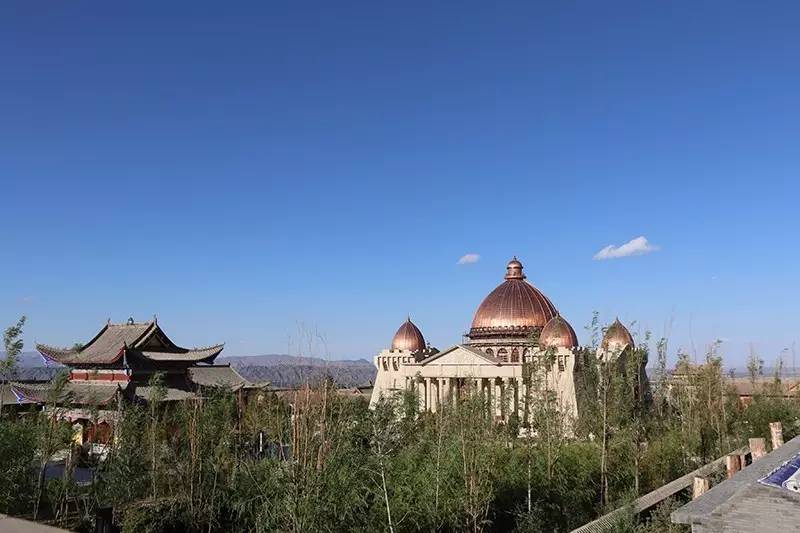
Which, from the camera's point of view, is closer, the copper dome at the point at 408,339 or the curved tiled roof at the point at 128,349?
the curved tiled roof at the point at 128,349

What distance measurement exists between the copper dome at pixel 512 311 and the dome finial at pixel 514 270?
0.53 metres

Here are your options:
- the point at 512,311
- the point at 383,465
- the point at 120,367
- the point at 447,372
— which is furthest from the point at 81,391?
the point at 512,311

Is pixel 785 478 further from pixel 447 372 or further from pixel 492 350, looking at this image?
pixel 492 350

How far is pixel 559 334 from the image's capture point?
29.3 meters

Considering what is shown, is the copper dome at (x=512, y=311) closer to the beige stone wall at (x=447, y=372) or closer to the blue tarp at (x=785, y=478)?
the beige stone wall at (x=447, y=372)

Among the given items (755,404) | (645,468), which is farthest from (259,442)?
(755,404)

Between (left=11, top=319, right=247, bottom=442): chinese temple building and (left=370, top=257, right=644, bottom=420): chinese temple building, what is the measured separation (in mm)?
7885

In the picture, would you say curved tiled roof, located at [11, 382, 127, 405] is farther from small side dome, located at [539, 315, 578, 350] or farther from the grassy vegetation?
small side dome, located at [539, 315, 578, 350]

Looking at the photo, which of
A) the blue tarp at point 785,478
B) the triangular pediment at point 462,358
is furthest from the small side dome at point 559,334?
the blue tarp at point 785,478

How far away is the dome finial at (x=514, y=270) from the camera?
1444 inches

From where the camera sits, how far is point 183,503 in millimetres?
10742

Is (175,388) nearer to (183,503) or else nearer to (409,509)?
(183,503)

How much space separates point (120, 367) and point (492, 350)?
59.2 ft

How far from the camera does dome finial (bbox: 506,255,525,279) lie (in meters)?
36.7
